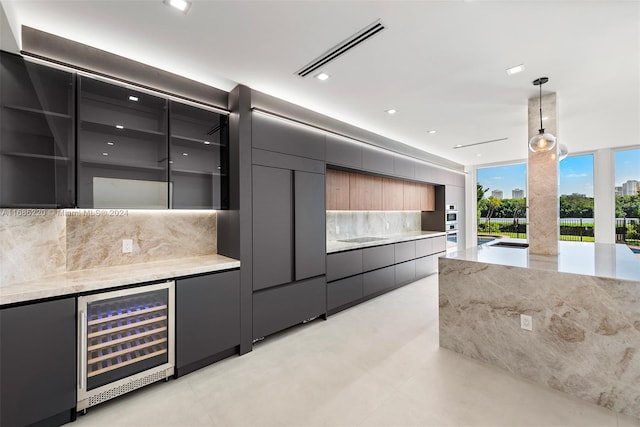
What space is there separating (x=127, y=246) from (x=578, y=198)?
8.13 metres

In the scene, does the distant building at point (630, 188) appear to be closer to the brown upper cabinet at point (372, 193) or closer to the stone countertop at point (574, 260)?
the stone countertop at point (574, 260)

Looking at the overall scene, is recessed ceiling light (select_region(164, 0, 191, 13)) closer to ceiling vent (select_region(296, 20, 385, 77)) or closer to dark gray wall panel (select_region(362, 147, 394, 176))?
ceiling vent (select_region(296, 20, 385, 77))

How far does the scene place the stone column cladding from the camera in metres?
3.13

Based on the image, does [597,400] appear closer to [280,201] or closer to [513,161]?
[280,201]

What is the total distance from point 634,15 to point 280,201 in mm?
3171

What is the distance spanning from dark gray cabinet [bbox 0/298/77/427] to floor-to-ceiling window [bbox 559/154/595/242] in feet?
27.3

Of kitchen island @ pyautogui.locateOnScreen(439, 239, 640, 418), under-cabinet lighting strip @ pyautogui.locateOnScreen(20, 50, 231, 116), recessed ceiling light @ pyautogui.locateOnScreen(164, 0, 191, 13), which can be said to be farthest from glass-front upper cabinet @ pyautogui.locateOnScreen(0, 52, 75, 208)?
kitchen island @ pyautogui.locateOnScreen(439, 239, 640, 418)

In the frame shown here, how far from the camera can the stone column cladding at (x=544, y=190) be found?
3.13 metres

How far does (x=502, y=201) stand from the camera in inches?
277

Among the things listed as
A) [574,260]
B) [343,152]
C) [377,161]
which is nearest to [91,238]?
[343,152]

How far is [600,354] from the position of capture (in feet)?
6.57

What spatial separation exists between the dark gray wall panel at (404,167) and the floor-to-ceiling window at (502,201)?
310cm

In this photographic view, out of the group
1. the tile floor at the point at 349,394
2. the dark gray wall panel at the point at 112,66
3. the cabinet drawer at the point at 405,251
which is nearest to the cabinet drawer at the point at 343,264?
the tile floor at the point at 349,394

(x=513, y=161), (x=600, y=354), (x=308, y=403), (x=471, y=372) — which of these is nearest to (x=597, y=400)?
(x=600, y=354)
